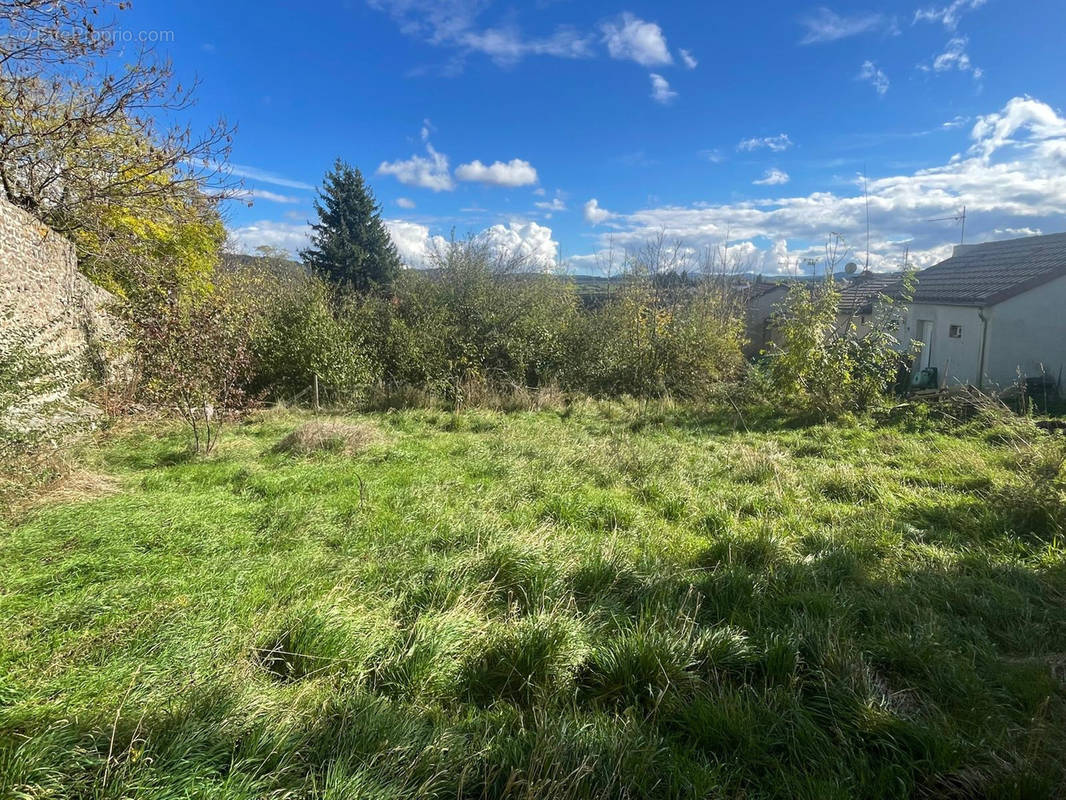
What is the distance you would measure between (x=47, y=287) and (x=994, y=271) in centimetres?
2315

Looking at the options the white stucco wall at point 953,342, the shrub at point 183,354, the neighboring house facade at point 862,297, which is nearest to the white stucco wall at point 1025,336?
the white stucco wall at point 953,342

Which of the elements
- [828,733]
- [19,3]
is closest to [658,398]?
[828,733]

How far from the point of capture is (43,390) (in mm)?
4855

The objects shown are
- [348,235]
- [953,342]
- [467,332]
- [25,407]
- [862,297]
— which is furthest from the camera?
[348,235]

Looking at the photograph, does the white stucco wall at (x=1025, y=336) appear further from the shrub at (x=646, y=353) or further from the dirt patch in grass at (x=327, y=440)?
the dirt patch in grass at (x=327, y=440)

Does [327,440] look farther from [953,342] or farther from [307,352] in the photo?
[953,342]

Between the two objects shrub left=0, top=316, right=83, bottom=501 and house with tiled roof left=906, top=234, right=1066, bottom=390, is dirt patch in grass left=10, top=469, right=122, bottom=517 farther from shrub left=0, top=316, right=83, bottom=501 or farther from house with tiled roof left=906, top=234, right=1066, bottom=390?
house with tiled roof left=906, top=234, right=1066, bottom=390

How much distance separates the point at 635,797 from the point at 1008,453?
24.7ft

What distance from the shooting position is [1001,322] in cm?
1329

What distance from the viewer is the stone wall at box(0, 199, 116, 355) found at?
748 cm

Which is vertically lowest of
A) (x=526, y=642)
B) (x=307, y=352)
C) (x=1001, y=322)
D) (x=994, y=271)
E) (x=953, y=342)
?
(x=526, y=642)

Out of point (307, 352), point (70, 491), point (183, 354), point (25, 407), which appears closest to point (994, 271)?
point (307, 352)

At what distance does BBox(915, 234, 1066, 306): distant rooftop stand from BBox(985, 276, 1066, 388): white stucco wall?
0.32m

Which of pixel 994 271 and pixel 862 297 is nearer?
pixel 862 297
